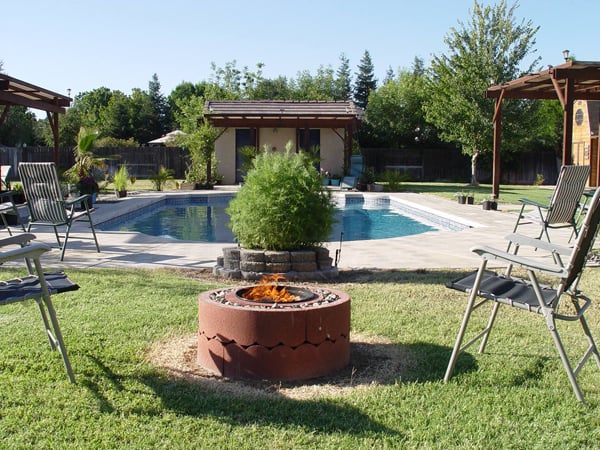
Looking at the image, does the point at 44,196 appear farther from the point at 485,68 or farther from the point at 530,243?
the point at 485,68

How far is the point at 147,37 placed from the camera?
16.5 m

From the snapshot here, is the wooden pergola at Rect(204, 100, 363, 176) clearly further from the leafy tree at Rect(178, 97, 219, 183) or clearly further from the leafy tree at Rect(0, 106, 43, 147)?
the leafy tree at Rect(0, 106, 43, 147)

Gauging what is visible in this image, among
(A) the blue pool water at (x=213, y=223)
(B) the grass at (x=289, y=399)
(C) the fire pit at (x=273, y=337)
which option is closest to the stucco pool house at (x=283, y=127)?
(A) the blue pool water at (x=213, y=223)

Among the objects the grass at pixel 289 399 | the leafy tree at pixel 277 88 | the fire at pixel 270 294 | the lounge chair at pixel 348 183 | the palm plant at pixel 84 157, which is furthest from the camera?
the leafy tree at pixel 277 88

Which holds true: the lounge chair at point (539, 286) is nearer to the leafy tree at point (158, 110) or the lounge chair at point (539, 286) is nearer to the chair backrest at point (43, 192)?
the chair backrest at point (43, 192)

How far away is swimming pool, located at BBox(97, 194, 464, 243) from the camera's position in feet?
41.5

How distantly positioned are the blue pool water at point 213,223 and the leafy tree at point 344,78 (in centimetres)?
3341

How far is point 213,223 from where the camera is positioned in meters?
14.4

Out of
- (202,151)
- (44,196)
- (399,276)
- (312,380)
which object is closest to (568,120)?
(399,276)

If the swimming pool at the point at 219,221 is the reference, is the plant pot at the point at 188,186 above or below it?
above

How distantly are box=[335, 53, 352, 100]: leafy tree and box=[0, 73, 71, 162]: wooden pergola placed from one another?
35935 millimetres

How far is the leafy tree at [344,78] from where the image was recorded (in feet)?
167

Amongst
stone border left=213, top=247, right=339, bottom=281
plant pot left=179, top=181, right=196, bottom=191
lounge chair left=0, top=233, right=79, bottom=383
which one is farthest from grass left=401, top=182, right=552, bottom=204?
lounge chair left=0, top=233, right=79, bottom=383

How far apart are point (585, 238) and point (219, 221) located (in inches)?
477
